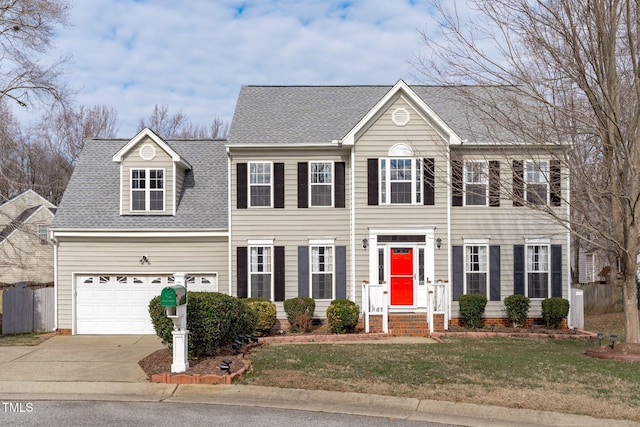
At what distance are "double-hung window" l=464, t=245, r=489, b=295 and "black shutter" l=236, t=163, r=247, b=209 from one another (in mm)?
6922

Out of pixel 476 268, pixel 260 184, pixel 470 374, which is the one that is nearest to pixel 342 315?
pixel 476 268

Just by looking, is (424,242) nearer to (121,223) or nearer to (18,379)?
(121,223)

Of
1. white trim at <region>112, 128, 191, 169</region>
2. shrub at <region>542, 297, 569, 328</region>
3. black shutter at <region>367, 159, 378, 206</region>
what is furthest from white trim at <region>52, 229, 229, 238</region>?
shrub at <region>542, 297, 569, 328</region>

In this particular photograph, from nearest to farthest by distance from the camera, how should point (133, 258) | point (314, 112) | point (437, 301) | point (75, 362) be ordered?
1. point (75, 362)
2. point (437, 301)
3. point (133, 258)
4. point (314, 112)

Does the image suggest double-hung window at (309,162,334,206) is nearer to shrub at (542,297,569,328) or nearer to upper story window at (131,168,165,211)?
upper story window at (131,168,165,211)

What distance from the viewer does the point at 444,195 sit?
1908 cm

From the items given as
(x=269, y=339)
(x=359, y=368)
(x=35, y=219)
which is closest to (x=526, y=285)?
(x=269, y=339)

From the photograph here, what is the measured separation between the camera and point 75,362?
12406mm

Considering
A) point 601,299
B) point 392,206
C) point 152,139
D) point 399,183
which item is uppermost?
point 152,139

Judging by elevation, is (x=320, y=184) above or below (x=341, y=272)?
above

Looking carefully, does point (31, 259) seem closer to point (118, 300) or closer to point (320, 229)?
point (118, 300)

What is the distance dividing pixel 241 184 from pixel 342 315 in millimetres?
5193

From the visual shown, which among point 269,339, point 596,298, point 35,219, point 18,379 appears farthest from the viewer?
point 35,219

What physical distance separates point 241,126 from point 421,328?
8354 mm
